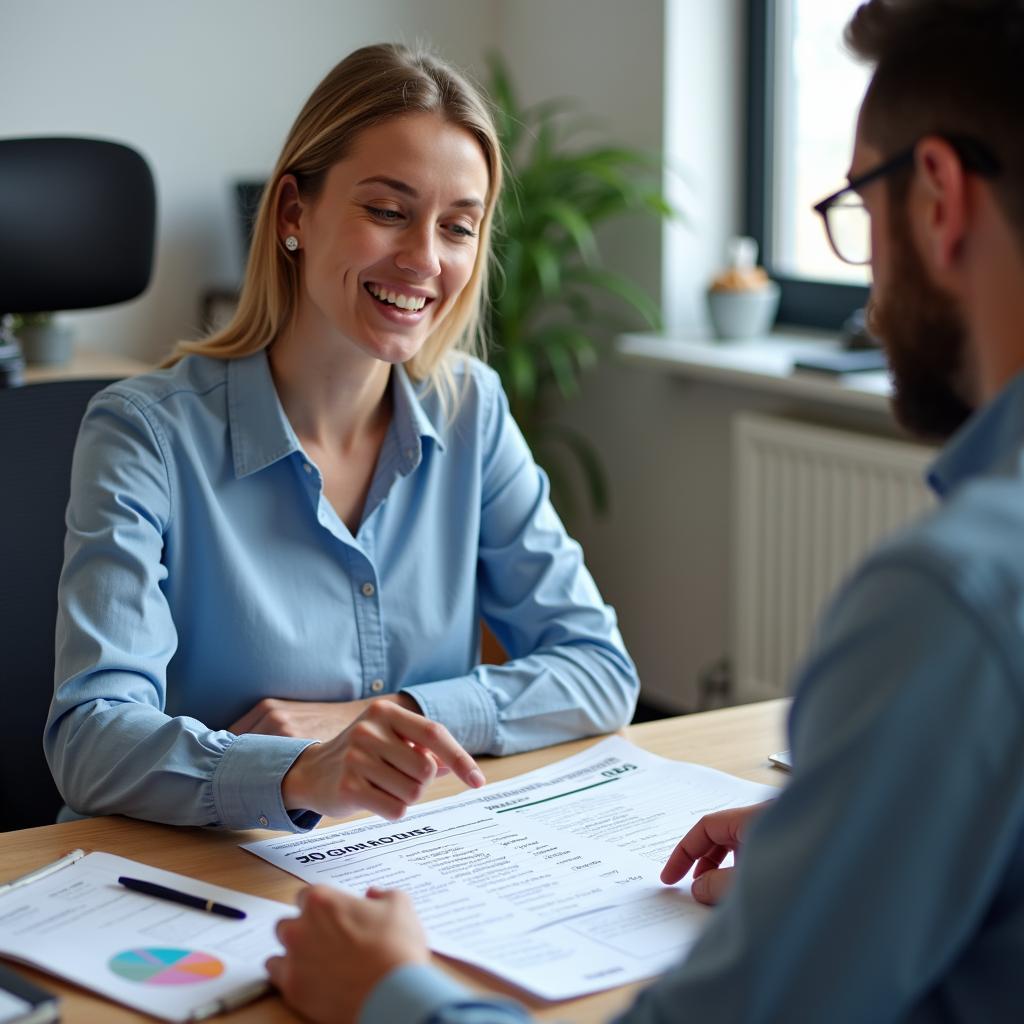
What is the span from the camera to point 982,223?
774mm

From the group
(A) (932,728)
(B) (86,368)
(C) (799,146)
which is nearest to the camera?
(A) (932,728)

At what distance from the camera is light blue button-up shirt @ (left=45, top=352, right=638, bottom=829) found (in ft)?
4.24

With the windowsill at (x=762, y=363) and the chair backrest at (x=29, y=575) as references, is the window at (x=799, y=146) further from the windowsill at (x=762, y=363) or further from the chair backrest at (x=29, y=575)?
the chair backrest at (x=29, y=575)

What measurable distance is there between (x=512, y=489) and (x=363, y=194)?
15.1 inches

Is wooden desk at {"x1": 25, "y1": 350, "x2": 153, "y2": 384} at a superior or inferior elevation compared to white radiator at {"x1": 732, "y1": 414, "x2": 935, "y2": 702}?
superior

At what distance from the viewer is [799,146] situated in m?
3.24

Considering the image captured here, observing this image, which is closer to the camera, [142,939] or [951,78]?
[951,78]

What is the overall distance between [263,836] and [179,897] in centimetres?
16

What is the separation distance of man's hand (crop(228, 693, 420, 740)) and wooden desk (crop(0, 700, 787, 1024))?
0.47ft

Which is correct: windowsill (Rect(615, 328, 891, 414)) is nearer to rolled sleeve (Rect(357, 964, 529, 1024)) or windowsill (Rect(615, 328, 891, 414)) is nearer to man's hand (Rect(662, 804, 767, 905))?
man's hand (Rect(662, 804, 767, 905))

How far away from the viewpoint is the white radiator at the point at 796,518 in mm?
2762

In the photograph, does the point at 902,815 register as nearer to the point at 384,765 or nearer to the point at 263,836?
the point at 384,765

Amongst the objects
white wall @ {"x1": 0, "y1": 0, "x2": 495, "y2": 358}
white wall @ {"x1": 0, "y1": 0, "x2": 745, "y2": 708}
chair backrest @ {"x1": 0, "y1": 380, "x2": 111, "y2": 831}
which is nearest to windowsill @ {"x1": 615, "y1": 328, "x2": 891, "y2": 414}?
white wall @ {"x1": 0, "y1": 0, "x2": 745, "y2": 708}

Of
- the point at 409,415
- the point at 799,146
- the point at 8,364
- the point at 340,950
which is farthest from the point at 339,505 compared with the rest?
the point at 799,146
